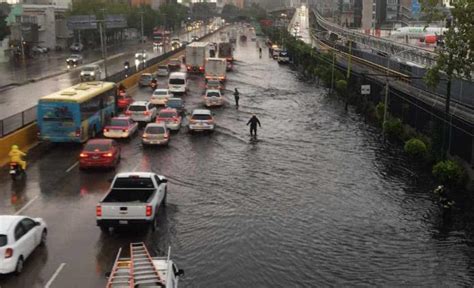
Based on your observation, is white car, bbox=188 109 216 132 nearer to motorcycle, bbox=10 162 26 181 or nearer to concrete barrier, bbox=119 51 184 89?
motorcycle, bbox=10 162 26 181

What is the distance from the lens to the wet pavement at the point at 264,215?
58.7 feet

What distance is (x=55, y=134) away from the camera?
112ft

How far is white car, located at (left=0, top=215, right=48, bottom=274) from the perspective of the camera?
1631cm

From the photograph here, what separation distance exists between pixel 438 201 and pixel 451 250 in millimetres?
6063

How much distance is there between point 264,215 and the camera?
23406 mm

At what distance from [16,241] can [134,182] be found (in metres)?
6.12

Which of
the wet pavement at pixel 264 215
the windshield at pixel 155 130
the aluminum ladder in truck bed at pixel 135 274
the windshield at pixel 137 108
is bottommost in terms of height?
the wet pavement at pixel 264 215

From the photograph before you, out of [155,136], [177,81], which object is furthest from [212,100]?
[155,136]

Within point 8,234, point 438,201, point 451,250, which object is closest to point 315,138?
point 438,201

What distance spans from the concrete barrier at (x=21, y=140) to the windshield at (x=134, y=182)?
11116 millimetres

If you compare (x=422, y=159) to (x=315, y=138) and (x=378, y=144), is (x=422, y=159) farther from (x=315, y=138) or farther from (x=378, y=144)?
(x=315, y=138)

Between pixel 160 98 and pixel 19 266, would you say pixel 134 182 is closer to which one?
pixel 19 266

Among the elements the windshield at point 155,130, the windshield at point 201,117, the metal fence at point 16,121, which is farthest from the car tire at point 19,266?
the windshield at point 201,117

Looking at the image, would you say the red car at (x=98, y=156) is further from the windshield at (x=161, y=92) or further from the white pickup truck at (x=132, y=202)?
the windshield at (x=161, y=92)
